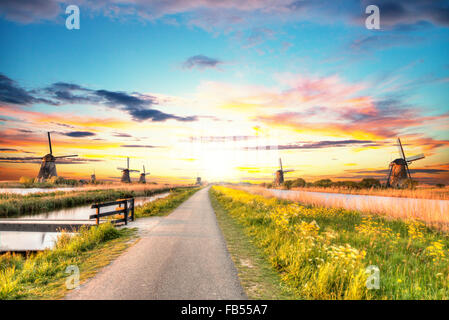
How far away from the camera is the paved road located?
5.21 m

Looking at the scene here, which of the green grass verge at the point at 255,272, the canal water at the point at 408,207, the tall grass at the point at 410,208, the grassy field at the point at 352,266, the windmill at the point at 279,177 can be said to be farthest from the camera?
the windmill at the point at 279,177

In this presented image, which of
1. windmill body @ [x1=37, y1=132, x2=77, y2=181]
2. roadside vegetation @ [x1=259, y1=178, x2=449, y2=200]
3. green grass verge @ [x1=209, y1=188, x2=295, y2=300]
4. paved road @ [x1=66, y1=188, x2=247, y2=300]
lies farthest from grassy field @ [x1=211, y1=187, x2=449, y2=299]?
windmill body @ [x1=37, y1=132, x2=77, y2=181]

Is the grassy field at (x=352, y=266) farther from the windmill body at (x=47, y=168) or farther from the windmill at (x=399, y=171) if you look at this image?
the windmill body at (x=47, y=168)

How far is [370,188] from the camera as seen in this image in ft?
117

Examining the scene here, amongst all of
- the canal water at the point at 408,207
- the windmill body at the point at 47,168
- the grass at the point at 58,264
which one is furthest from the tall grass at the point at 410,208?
the windmill body at the point at 47,168

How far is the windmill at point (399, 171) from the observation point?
51.3m

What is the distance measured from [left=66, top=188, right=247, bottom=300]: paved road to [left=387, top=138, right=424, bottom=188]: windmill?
2214 inches

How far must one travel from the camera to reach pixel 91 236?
1012 centimetres

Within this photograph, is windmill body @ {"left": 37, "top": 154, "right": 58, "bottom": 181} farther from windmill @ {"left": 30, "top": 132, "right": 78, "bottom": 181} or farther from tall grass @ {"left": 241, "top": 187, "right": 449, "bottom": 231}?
tall grass @ {"left": 241, "top": 187, "right": 449, "bottom": 231}

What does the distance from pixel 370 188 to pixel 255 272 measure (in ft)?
118

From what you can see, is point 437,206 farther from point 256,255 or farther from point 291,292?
point 291,292

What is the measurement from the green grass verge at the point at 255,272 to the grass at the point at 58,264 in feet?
13.7

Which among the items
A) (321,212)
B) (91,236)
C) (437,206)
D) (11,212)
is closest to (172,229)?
(91,236)

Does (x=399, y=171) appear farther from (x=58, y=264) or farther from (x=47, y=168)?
(x=47, y=168)
